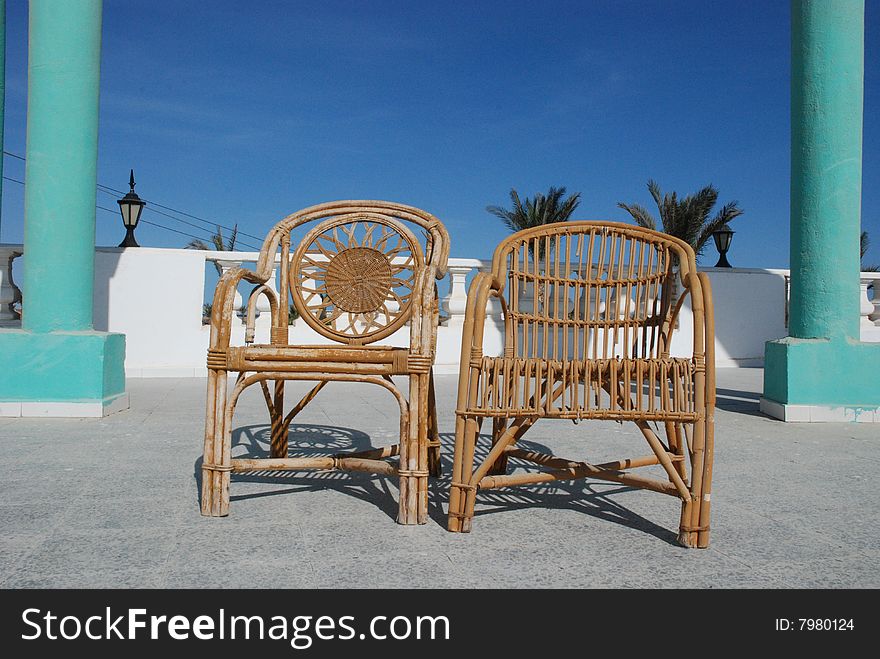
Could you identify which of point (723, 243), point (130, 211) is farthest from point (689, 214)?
point (130, 211)

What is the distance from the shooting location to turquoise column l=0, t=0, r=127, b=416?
13.3 ft

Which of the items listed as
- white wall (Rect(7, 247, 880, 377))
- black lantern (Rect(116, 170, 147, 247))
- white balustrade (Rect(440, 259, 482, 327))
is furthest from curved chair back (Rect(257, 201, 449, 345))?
black lantern (Rect(116, 170, 147, 247))

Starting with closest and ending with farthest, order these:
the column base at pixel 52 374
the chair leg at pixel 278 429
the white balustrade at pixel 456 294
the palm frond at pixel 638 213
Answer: the chair leg at pixel 278 429
the column base at pixel 52 374
the white balustrade at pixel 456 294
the palm frond at pixel 638 213

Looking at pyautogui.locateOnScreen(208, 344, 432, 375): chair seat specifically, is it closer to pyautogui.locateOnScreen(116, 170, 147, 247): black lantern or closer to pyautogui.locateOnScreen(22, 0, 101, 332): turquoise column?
pyautogui.locateOnScreen(22, 0, 101, 332): turquoise column

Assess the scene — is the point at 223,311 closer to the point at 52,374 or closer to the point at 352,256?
the point at 352,256

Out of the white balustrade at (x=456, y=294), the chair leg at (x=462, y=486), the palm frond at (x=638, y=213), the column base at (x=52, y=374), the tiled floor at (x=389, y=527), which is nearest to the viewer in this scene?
the tiled floor at (x=389, y=527)

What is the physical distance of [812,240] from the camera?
4410mm

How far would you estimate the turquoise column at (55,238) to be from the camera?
406 centimetres

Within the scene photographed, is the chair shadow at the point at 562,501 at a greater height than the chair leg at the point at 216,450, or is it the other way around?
the chair leg at the point at 216,450

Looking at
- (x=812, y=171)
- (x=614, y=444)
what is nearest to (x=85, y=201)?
(x=614, y=444)

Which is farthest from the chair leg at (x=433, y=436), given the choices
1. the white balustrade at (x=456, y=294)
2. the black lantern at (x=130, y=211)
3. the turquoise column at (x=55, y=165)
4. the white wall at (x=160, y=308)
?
the black lantern at (x=130, y=211)

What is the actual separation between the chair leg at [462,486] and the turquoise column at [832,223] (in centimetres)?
327

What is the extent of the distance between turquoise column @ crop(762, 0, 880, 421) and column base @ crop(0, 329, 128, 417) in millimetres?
4266

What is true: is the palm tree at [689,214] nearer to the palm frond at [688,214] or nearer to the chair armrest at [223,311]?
the palm frond at [688,214]
